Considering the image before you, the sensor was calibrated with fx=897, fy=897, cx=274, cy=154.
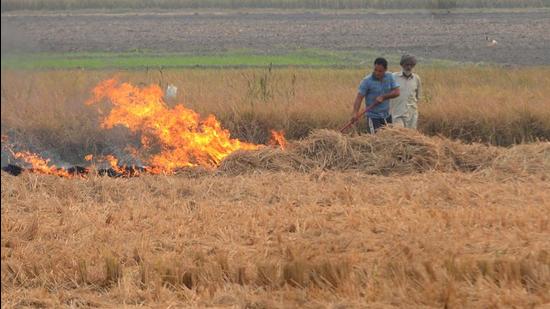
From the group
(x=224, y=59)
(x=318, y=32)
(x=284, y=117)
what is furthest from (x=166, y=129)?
(x=318, y=32)

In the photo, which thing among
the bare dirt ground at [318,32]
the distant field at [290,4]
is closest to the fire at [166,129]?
the bare dirt ground at [318,32]

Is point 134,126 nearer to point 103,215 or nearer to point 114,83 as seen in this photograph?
point 114,83

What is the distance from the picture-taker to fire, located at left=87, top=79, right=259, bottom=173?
11.7m

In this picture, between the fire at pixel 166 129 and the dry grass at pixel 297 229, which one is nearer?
the dry grass at pixel 297 229

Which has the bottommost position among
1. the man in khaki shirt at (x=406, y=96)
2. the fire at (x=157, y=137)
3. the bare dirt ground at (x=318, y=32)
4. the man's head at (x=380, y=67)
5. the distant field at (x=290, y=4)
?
the bare dirt ground at (x=318, y=32)

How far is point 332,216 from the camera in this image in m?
7.36

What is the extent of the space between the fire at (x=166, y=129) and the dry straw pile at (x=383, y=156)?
75cm

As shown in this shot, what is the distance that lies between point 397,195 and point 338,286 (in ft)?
9.50

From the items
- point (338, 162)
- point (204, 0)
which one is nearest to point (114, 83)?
point (338, 162)

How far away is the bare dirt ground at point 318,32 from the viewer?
2967cm

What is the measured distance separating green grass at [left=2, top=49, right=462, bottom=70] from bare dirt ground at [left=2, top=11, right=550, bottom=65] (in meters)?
1.08

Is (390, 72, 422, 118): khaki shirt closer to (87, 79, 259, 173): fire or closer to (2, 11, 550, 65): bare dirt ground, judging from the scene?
(87, 79, 259, 173): fire

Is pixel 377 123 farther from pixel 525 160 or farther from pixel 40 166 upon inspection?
pixel 40 166

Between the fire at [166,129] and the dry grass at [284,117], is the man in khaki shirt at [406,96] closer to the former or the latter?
the fire at [166,129]
